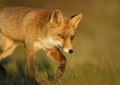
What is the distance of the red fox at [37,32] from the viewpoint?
760cm

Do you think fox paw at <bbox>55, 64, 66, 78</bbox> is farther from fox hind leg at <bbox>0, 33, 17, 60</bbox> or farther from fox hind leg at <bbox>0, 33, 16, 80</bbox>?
fox hind leg at <bbox>0, 33, 17, 60</bbox>

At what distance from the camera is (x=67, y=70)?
8.02 m

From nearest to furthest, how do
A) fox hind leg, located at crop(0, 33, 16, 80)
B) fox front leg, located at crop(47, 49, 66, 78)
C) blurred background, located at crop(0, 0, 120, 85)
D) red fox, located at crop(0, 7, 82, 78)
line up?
1. blurred background, located at crop(0, 0, 120, 85)
2. red fox, located at crop(0, 7, 82, 78)
3. fox front leg, located at crop(47, 49, 66, 78)
4. fox hind leg, located at crop(0, 33, 16, 80)

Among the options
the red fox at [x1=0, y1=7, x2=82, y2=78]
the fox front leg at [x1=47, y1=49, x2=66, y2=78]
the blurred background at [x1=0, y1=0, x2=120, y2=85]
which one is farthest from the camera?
the fox front leg at [x1=47, y1=49, x2=66, y2=78]

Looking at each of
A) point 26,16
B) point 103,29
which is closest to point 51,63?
point 26,16

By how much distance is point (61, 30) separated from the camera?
25.1 feet

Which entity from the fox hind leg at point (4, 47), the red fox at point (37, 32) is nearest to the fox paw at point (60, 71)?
the red fox at point (37, 32)

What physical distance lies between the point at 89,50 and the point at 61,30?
2738 millimetres

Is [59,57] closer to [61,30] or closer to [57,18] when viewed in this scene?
[61,30]

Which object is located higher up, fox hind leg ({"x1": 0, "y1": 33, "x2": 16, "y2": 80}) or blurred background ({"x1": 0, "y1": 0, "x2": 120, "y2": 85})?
fox hind leg ({"x1": 0, "y1": 33, "x2": 16, "y2": 80})

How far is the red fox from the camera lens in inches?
299

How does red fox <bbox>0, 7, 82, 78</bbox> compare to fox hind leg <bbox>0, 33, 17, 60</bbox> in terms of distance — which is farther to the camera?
fox hind leg <bbox>0, 33, 17, 60</bbox>

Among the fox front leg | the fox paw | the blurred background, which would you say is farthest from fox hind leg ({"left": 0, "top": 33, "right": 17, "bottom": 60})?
the fox paw

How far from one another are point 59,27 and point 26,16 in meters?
0.60
